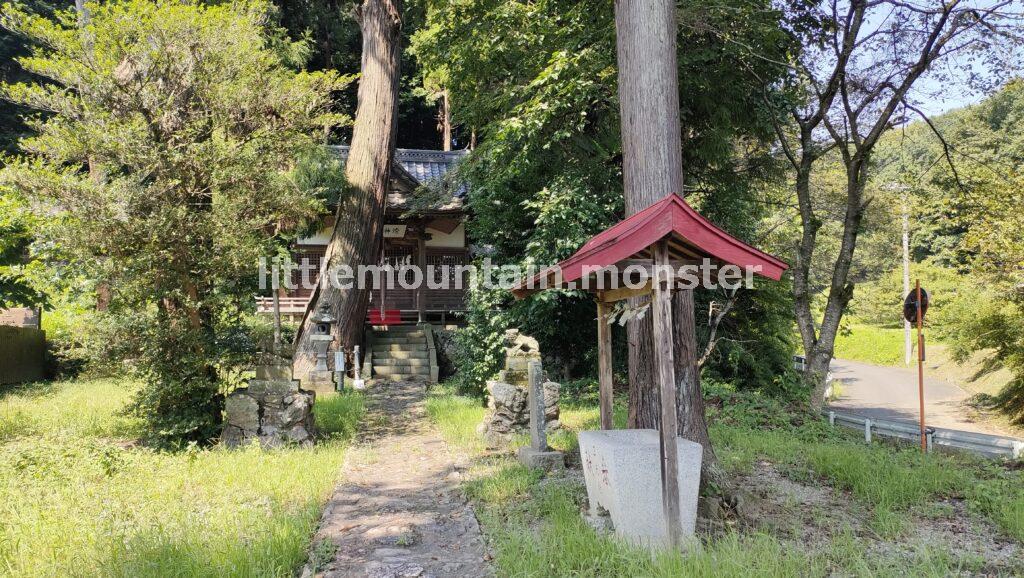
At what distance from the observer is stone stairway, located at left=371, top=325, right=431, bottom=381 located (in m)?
14.8

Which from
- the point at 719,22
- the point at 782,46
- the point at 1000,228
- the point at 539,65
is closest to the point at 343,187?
the point at 539,65

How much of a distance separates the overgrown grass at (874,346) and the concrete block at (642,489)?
96.9 feet

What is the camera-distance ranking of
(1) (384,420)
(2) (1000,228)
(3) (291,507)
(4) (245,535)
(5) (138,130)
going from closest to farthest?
(4) (245,535) < (3) (291,507) < (5) (138,130) < (1) (384,420) < (2) (1000,228)

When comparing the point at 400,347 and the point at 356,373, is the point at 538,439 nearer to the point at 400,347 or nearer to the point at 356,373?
the point at 356,373

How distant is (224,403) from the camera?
7922 mm

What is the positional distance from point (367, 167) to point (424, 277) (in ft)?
17.8

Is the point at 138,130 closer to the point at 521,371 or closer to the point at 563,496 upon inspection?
the point at 521,371

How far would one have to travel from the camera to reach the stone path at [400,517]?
4051 mm

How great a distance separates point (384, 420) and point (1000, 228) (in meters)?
13.3

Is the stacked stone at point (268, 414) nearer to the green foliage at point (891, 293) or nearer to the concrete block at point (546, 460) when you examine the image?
the concrete block at point (546, 460)

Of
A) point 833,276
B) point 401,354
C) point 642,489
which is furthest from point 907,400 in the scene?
point 642,489

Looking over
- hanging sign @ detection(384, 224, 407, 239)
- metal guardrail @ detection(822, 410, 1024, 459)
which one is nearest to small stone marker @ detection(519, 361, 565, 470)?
metal guardrail @ detection(822, 410, 1024, 459)

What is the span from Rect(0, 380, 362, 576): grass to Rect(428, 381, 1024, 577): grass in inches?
58.6

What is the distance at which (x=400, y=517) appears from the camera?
5117 mm
